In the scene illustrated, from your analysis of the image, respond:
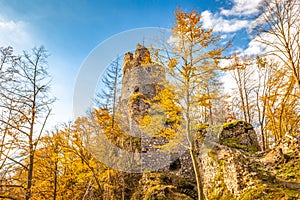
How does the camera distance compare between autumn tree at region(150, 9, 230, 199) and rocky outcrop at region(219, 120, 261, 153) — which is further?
rocky outcrop at region(219, 120, 261, 153)

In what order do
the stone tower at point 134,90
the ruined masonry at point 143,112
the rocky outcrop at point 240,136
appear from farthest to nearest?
1. the stone tower at point 134,90
2. the rocky outcrop at point 240,136
3. the ruined masonry at point 143,112

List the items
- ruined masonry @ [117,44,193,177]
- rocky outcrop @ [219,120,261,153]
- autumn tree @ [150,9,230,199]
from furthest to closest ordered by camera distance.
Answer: rocky outcrop @ [219,120,261,153] → ruined masonry @ [117,44,193,177] → autumn tree @ [150,9,230,199]

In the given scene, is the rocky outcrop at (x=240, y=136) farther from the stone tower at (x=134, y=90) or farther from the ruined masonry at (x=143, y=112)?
the stone tower at (x=134, y=90)

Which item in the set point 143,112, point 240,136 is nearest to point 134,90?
point 143,112

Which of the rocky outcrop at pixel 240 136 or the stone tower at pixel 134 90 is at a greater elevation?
the stone tower at pixel 134 90

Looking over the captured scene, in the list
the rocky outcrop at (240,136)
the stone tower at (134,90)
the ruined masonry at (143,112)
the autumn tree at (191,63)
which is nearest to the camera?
the autumn tree at (191,63)

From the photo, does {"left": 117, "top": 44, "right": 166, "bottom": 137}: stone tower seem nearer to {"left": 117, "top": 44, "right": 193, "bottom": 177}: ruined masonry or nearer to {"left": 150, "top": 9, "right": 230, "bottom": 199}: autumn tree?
{"left": 117, "top": 44, "right": 193, "bottom": 177}: ruined masonry

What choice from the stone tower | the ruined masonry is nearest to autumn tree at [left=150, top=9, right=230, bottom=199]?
the ruined masonry

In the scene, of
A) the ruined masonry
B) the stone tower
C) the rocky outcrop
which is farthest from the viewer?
the stone tower

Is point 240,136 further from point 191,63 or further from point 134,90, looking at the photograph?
point 134,90

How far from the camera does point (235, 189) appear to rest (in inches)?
276

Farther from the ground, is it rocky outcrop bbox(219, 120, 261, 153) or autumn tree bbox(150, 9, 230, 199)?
autumn tree bbox(150, 9, 230, 199)

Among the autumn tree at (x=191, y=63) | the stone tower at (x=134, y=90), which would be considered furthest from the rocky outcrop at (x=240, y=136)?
the stone tower at (x=134, y=90)

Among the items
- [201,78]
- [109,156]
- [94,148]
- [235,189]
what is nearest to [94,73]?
[94,148]
